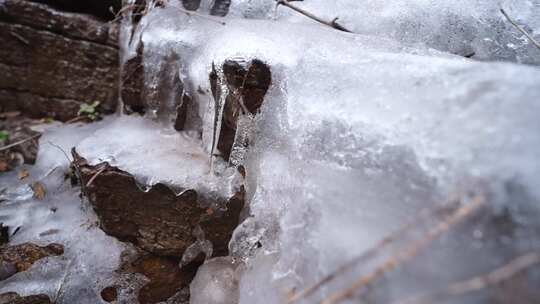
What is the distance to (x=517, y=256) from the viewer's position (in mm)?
768

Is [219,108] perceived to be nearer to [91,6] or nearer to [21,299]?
[21,299]

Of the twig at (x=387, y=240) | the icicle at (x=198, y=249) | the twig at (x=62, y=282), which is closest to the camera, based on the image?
the twig at (x=387, y=240)

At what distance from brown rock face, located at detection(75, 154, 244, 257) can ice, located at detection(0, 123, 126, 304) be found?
0.69 ft

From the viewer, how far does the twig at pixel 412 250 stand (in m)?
0.81

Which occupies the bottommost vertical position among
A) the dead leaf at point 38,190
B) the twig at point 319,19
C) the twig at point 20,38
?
the dead leaf at point 38,190

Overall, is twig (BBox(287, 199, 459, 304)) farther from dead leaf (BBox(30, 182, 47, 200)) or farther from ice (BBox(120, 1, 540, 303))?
dead leaf (BBox(30, 182, 47, 200))

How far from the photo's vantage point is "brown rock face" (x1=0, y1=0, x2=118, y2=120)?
282 centimetres

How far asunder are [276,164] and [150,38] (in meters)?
1.66

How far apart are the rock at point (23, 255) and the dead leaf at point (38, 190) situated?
47 cm

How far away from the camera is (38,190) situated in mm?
2406

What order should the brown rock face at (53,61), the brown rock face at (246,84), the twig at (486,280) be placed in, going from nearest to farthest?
1. the twig at (486,280)
2. the brown rock face at (246,84)
3. the brown rock face at (53,61)

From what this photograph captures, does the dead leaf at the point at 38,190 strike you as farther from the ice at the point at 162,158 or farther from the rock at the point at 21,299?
the rock at the point at 21,299

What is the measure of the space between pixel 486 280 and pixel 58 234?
228 centimetres

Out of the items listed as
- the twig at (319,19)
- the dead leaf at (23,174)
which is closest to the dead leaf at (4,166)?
the dead leaf at (23,174)
